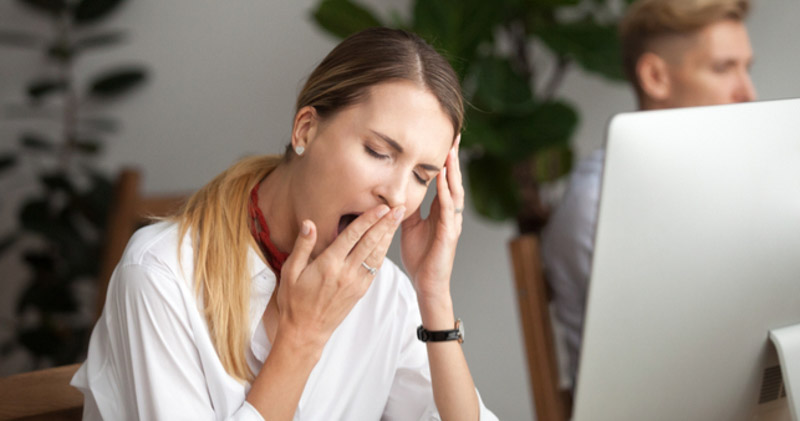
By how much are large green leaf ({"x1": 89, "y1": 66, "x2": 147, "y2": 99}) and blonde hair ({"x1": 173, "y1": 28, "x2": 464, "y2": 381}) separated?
1.66 metres

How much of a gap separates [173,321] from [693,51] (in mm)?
1165

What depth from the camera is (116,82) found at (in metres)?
2.38

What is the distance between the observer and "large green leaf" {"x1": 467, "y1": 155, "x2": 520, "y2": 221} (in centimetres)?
176

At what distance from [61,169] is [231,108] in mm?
611

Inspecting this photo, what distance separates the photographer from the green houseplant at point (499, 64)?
162 centimetres

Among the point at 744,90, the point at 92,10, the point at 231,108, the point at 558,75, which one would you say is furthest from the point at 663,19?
the point at 92,10

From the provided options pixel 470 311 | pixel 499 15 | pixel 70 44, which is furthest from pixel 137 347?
pixel 70 44

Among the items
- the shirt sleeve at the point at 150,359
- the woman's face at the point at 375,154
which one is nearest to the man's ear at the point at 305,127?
the woman's face at the point at 375,154

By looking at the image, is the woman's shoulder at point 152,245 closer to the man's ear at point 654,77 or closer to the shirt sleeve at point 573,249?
the shirt sleeve at point 573,249

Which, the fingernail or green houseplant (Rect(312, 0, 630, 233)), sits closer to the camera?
the fingernail

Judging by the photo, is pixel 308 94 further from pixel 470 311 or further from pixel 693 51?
pixel 470 311

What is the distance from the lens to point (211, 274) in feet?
2.77

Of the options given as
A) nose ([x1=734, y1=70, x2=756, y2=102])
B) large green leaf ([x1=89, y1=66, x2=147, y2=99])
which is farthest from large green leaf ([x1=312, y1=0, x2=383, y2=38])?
large green leaf ([x1=89, y1=66, x2=147, y2=99])

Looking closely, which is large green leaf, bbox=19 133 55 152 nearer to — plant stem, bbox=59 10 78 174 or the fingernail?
plant stem, bbox=59 10 78 174
